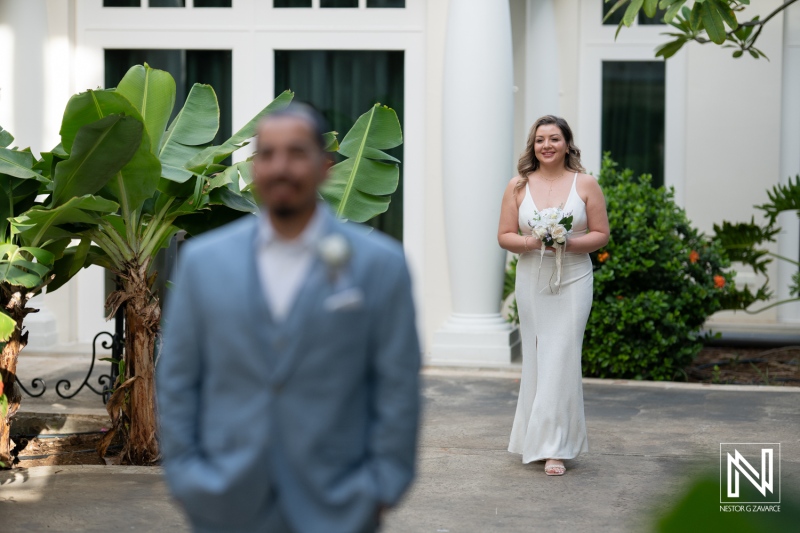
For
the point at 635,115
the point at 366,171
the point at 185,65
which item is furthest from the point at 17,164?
the point at 635,115

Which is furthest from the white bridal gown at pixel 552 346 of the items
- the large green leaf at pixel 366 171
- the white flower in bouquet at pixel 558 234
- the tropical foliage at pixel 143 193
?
the tropical foliage at pixel 143 193

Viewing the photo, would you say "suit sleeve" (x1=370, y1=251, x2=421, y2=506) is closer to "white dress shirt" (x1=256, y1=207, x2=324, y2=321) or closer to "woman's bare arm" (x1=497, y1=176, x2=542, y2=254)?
"white dress shirt" (x1=256, y1=207, x2=324, y2=321)

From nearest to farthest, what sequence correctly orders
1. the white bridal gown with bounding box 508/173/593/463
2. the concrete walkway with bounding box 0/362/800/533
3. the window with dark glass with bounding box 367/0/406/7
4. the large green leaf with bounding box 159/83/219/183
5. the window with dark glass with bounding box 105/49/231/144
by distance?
the concrete walkway with bounding box 0/362/800/533
the white bridal gown with bounding box 508/173/593/463
the large green leaf with bounding box 159/83/219/183
the window with dark glass with bounding box 367/0/406/7
the window with dark glass with bounding box 105/49/231/144

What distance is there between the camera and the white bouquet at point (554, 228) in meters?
5.92

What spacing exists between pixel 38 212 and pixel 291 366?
3.53 metres

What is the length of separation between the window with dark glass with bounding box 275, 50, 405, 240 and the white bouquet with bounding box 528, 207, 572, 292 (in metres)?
4.66

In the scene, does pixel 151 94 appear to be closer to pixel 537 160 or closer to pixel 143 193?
pixel 143 193

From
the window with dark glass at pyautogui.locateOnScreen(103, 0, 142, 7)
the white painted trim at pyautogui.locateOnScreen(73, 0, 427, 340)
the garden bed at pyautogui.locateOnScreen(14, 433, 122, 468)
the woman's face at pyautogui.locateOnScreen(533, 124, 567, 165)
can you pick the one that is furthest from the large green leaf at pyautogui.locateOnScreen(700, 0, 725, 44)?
the window with dark glass at pyautogui.locateOnScreen(103, 0, 142, 7)

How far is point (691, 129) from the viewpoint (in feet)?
38.4

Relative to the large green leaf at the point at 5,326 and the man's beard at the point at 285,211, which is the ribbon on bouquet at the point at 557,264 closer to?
the large green leaf at the point at 5,326

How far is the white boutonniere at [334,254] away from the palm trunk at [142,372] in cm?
406

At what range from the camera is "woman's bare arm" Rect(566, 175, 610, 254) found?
19.7ft

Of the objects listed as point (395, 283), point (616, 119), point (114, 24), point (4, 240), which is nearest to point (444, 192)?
point (616, 119)

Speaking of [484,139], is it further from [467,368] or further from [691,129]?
[691,129]
